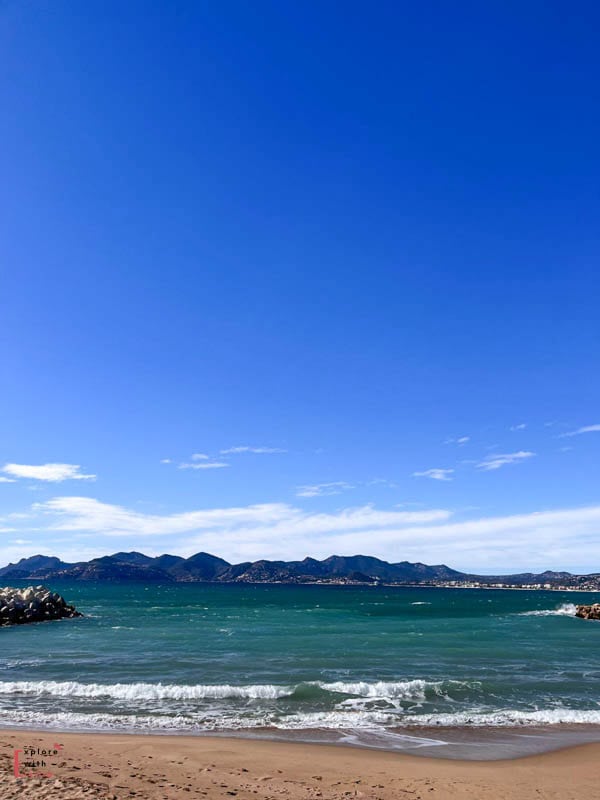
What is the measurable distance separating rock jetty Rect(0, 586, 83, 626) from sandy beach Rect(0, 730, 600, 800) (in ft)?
163

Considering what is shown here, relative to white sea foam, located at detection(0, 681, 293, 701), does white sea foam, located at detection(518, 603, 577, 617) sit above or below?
below

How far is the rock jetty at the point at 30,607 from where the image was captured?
5853 centimetres

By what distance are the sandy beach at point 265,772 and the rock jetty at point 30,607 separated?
163 feet

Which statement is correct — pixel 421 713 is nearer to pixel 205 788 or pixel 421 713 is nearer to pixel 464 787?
pixel 464 787

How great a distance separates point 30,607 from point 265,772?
58941 mm

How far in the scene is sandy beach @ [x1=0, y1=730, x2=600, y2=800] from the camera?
493 inches

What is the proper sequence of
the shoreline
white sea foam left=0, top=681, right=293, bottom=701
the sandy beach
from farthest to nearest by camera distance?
white sea foam left=0, top=681, right=293, bottom=701 → the shoreline → the sandy beach

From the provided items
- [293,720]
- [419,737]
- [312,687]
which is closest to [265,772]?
[293,720]

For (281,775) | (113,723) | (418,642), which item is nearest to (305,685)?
(113,723)

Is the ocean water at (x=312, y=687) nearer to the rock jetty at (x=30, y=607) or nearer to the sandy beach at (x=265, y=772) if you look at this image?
the sandy beach at (x=265, y=772)

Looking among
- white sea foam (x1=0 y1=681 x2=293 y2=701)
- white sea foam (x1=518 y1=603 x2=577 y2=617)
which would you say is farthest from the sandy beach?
white sea foam (x1=518 y1=603 x2=577 y2=617)

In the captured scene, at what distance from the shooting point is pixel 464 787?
13.4 m

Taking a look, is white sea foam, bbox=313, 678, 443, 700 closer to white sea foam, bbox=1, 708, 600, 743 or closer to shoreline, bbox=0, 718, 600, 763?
white sea foam, bbox=1, 708, 600, 743

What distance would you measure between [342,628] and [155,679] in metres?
35.6
